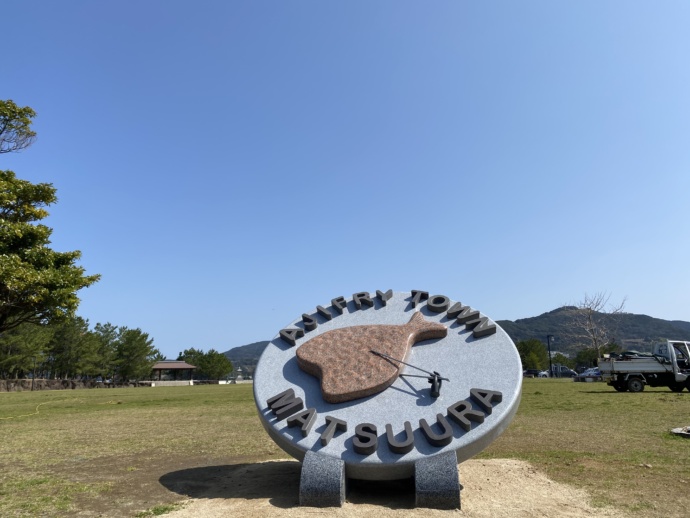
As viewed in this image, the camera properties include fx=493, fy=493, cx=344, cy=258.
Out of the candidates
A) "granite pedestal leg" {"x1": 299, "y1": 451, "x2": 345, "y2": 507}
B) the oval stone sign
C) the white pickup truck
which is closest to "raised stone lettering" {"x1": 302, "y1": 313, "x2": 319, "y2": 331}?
the oval stone sign

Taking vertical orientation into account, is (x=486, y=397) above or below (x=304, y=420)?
above

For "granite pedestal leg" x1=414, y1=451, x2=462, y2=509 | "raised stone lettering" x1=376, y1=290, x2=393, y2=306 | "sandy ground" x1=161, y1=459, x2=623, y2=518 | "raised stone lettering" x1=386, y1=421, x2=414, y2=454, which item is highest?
"raised stone lettering" x1=376, y1=290, x2=393, y2=306

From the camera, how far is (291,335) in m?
8.83

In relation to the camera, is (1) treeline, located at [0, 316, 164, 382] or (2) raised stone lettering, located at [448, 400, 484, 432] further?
(1) treeline, located at [0, 316, 164, 382]

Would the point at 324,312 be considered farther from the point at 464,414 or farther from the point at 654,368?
the point at 654,368

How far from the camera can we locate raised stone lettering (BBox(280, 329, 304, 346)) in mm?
8734

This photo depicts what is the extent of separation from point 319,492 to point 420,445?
4.62ft

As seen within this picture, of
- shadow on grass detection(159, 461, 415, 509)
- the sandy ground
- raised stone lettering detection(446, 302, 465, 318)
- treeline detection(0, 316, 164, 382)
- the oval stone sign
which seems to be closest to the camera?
the sandy ground

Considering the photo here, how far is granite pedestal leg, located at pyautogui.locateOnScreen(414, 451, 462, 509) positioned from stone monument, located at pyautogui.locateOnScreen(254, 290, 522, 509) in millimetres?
12

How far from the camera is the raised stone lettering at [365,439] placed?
6266 mm

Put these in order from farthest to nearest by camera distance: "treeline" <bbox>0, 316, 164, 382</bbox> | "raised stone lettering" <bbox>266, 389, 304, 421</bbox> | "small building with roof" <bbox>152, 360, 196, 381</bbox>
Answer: "small building with roof" <bbox>152, 360, 196, 381</bbox>, "treeline" <bbox>0, 316, 164, 382</bbox>, "raised stone lettering" <bbox>266, 389, 304, 421</bbox>

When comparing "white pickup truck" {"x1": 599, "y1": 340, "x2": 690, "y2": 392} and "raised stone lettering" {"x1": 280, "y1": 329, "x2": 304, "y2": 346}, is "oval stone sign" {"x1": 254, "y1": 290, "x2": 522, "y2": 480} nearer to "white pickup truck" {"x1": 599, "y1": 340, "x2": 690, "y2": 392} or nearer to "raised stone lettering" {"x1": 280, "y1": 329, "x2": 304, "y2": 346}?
"raised stone lettering" {"x1": 280, "y1": 329, "x2": 304, "y2": 346}

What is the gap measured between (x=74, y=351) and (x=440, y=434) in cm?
6688

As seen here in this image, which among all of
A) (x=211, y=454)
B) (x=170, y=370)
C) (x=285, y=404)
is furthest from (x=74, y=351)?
(x=285, y=404)
